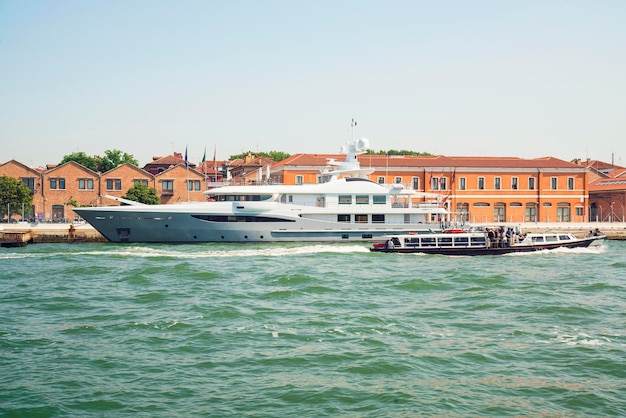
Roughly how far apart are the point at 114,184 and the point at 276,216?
26.3 m

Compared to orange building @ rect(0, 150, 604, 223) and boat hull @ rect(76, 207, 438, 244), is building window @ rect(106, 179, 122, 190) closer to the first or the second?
orange building @ rect(0, 150, 604, 223)

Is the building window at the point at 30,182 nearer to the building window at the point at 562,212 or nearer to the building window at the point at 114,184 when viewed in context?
the building window at the point at 114,184

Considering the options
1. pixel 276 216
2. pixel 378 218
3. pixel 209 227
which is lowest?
pixel 209 227

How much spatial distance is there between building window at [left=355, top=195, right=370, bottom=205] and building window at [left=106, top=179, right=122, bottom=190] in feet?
92.2

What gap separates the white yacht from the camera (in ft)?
129

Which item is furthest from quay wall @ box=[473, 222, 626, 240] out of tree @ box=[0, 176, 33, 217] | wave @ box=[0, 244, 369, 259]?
tree @ box=[0, 176, 33, 217]

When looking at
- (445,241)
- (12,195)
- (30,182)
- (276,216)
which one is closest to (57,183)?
(30,182)

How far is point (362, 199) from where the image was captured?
4188 cm

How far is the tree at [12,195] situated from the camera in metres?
52.9

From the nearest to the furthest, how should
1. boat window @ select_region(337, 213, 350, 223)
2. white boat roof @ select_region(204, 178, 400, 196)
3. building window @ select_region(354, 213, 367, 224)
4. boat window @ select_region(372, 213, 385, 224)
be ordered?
white boat roof @ select_region(204, 178, 400, 196)
boat window @ select_region(337, 213, 350, 223)
building window @ select_region(354, 213, 367, 224)
boat window @ select_region(372, 213, 385, 224)

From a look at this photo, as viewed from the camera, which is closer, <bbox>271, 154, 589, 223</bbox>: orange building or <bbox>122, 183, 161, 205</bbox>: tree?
<bbox>271, 154, 589, 223</bbox>: orange building

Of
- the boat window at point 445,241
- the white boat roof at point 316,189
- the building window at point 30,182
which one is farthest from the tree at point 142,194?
the boat window at point 445,241

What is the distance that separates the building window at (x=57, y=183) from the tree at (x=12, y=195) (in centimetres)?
406

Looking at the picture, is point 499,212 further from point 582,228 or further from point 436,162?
point 582,228
